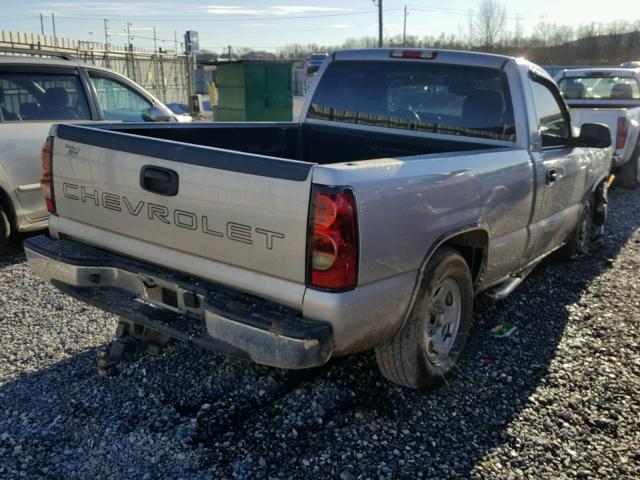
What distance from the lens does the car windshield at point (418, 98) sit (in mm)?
4137

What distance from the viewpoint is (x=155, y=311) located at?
310cm

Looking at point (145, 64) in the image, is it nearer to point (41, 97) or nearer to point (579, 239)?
point (41, 97)

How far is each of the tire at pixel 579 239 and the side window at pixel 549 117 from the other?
1.20 metres

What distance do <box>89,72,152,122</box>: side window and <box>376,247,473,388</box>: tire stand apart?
4594mm

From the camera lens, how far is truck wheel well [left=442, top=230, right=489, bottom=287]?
352 centimetres

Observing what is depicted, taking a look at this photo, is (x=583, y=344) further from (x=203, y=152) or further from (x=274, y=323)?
(x=203, y=152)

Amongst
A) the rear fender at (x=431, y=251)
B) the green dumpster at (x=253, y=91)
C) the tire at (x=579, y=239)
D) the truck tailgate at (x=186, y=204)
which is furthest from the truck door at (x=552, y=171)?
the green dumpster at (x=253, y=91)

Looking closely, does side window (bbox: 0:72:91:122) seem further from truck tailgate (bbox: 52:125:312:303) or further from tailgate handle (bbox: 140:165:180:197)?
tailgate handle (bbox: 140:165:180:197)

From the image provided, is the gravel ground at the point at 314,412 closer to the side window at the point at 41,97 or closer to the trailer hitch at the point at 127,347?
the trailer hitch at the point at 127,347

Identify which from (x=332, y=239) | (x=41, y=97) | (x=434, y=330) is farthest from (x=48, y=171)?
(x=41, y=97)

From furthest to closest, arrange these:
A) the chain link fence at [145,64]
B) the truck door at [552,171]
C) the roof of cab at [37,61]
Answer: the chain link fence at [145,64] → the roof of cab at [37,61] → the truck door at [552,171]

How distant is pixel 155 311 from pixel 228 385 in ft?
2.30

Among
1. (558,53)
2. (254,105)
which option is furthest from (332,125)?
(558,53)

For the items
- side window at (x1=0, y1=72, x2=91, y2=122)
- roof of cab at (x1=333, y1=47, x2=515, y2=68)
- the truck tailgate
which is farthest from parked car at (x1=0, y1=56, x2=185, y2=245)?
roof of cab at (x1=333, y1=47, x2=515, y2=68)
